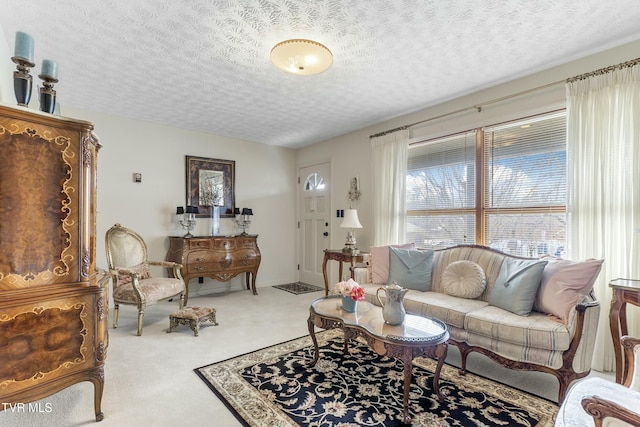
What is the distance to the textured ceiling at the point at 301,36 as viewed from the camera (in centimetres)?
199

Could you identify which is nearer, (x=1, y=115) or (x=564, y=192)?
(x=1, y=115)

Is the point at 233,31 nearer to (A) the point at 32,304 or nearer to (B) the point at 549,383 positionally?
(A) the point at 32,304

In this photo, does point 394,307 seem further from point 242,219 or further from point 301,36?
point 242,219

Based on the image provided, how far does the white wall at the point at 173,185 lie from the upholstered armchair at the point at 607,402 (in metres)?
4.60

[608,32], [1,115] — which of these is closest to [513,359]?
[608,32]

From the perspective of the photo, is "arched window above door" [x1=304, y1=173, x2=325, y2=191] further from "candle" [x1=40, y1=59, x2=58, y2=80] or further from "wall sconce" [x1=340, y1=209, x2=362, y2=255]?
"candle" [x1=40, y1=59, x2=58, y2=80]

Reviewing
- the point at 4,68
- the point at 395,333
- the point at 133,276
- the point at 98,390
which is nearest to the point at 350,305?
the point at 395,333

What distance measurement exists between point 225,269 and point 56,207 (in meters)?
3.04

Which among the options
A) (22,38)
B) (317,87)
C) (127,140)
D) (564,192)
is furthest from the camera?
(127,140)

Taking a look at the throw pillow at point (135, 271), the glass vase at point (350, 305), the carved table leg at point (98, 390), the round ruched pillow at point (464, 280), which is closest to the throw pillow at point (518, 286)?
the round ruched pillow at point (464, 280)

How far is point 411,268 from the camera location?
3203mm

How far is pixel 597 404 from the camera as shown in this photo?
979mm

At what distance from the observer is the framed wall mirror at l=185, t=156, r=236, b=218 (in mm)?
4719

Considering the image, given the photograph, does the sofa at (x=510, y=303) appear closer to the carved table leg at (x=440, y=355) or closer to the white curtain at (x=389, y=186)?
the carved table leg at (x=440, y=355)
